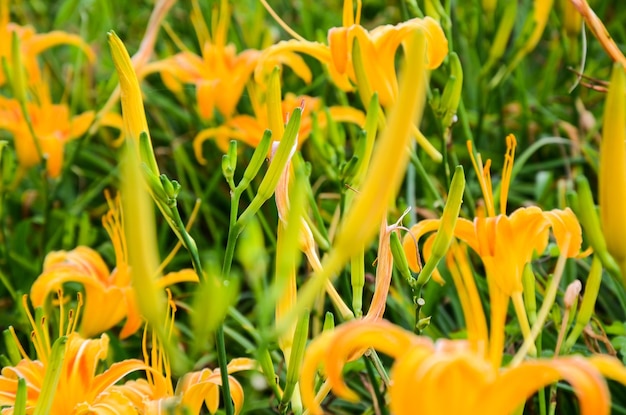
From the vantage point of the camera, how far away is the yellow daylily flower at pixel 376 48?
91 centimetres

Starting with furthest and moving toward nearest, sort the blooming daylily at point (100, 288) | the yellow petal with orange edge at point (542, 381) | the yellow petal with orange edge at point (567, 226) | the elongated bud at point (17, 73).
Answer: the elongated bud at point (17, 73) → the blooming daylily at point (100, 288) → the yellow petal with orange edge at point (567, 226) → the yellow petal with orange edge at point (542, 381)

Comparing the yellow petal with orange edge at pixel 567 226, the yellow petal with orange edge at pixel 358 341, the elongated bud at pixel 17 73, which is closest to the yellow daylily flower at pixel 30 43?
the elongated bud at pixel 17 73

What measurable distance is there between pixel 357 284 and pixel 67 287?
67 cm

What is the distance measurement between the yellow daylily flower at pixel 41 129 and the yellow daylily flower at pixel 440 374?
93cm

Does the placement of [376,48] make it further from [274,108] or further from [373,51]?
[274,108]

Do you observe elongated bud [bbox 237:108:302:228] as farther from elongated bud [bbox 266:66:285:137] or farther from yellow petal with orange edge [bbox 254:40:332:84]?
yellow petal with orange edge [bbox 254:40:332:84]

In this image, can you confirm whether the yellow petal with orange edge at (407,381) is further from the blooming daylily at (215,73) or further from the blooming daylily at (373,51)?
the blooming daylily at (215,73)

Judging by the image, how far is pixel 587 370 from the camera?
0.47 m

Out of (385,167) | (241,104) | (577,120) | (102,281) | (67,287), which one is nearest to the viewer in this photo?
(385,167)

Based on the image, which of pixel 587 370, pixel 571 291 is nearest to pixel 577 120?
pixel 571 291

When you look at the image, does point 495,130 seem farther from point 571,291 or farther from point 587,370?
point 587,370

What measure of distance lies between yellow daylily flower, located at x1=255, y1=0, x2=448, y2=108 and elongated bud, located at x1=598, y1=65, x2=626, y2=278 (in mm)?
370

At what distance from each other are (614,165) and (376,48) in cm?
42

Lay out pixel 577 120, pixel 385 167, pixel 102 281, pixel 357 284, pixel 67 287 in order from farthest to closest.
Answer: pixel 577 120 < pixel 67 287 < pixel 102 281 < pixel 357 284 < pixel 385 167
